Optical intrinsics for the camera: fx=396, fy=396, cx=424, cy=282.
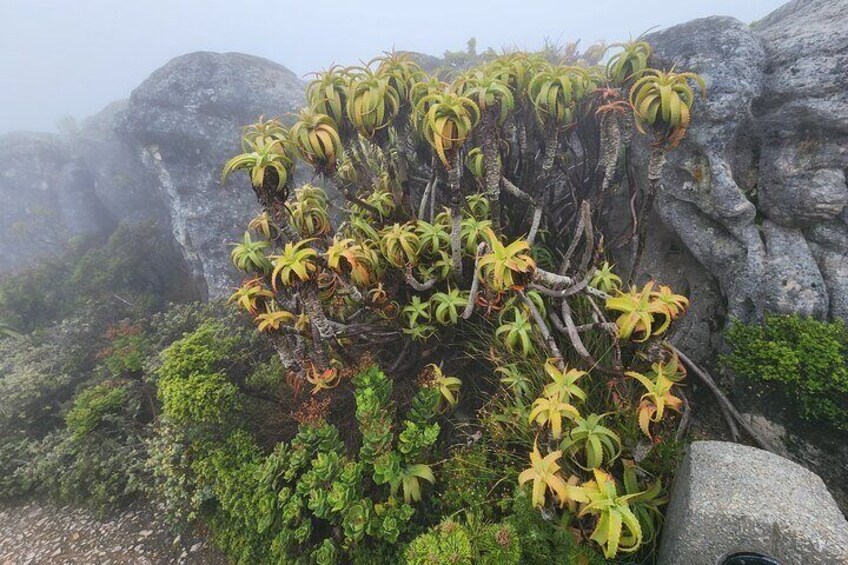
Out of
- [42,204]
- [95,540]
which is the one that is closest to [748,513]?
[95,540]

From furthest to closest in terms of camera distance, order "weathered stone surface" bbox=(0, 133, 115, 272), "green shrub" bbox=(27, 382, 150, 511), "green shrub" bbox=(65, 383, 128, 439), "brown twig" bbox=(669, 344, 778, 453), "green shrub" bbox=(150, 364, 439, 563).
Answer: "weathered stone surface" bbox=(0, 133, 115, 272) → "green shrub" bbox=(65, 383, 128, 439) → "green shrub" bbox=(27, 382, 150, 511) → "brown twig" bbox=(669, 344, 778, 453) → "green shrub" bbox=(150, 364, 439, 563)

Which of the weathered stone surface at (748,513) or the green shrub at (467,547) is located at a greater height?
the weathered stone surface at (748,513)

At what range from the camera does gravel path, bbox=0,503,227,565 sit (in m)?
3.67

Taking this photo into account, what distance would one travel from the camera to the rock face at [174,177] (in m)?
8.23

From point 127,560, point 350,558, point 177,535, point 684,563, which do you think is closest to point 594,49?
point 684,563

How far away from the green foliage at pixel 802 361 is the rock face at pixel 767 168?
1.16 feet

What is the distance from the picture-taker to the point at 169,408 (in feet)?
11.8

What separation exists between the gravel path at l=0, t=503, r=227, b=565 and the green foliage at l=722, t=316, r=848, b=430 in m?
4.62

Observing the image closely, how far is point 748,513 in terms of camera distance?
208 centimetres

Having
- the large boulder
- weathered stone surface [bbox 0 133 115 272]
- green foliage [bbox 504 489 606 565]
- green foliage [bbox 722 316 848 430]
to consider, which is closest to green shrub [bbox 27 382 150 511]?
the large boulder

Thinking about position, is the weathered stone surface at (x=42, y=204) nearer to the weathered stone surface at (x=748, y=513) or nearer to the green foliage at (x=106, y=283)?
the green foliage at (x=106, y=283)

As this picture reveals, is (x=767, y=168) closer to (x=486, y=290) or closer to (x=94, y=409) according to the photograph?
(x=486, y=290)

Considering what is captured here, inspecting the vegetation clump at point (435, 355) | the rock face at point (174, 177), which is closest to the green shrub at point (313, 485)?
the vegetation clump at point (435, 355)

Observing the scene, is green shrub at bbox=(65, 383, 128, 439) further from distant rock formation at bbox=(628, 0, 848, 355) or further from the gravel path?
distant rock formation at bbox=(628, 0, 848, 355)
